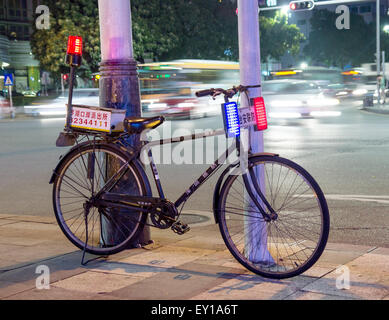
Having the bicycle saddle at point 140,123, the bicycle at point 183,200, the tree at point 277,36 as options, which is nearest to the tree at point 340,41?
the tree at point 277,36

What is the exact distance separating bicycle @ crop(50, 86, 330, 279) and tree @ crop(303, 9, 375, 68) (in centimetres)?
8457

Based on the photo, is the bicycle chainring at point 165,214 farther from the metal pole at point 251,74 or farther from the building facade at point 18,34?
the building facade at point 18,34

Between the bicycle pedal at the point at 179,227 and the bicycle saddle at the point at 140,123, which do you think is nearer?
the bicycle pedal at the point at 179,227

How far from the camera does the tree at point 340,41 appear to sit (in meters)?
86.8

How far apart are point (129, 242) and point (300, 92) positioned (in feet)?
82.6

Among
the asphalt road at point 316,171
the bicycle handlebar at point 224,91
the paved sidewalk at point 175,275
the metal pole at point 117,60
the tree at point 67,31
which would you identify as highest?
the tree at point 67,31

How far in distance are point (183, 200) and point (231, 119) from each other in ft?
2.58

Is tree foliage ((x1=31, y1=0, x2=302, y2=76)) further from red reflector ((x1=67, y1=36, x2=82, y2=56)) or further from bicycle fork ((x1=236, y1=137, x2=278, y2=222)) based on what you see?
bicycle fork ((x1=236, y1=137, x2=278, y2=222))

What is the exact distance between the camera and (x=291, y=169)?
4.71 metres

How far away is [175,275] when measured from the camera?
496 centimetres

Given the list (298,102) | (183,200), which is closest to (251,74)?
(183,200)

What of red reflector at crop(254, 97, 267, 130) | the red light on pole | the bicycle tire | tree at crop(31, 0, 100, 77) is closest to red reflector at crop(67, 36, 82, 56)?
the red light on pole

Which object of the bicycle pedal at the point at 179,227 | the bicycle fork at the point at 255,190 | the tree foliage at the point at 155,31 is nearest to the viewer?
the bicycle fork at the point at 255,190

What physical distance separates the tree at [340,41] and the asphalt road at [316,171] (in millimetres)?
68895
